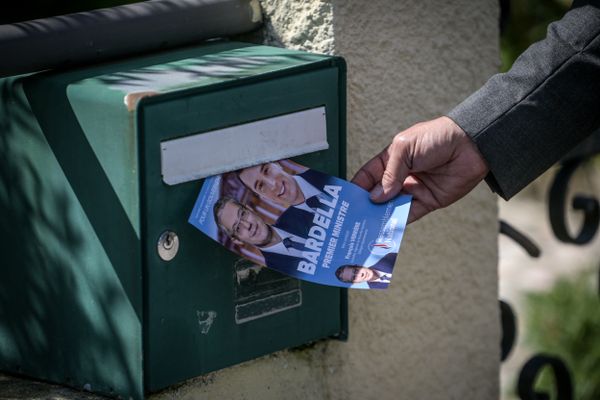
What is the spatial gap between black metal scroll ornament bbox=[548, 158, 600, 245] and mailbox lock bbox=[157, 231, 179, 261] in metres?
1.42

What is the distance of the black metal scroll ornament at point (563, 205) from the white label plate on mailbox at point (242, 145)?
1076 mm

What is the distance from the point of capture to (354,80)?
2.26 meters

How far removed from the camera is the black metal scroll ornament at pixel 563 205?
2900mm

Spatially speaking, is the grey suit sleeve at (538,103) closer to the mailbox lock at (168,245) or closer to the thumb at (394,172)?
the thumb at (394,172)

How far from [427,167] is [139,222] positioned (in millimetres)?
658

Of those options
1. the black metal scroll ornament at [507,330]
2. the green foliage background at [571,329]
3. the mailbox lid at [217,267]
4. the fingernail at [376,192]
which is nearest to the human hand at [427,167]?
the fingernail at [376,192]

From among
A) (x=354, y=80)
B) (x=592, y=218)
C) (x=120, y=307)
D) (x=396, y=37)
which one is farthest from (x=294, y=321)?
(x=592, y=218)

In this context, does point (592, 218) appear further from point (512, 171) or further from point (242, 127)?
point (242, 127)

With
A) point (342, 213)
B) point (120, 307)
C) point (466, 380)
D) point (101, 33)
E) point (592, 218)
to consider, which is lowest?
point (466, 380)

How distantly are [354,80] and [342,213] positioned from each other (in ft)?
1.25

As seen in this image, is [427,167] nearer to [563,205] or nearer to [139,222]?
[139,222]

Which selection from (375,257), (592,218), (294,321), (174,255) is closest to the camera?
(174,255)

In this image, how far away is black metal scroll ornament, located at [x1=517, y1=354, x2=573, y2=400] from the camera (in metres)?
2.78

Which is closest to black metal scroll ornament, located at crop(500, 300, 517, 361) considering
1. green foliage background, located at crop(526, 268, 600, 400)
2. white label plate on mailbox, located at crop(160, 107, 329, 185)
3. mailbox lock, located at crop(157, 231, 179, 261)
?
white label plate on mailbox, located at crop(160, 107, 329, 185)
